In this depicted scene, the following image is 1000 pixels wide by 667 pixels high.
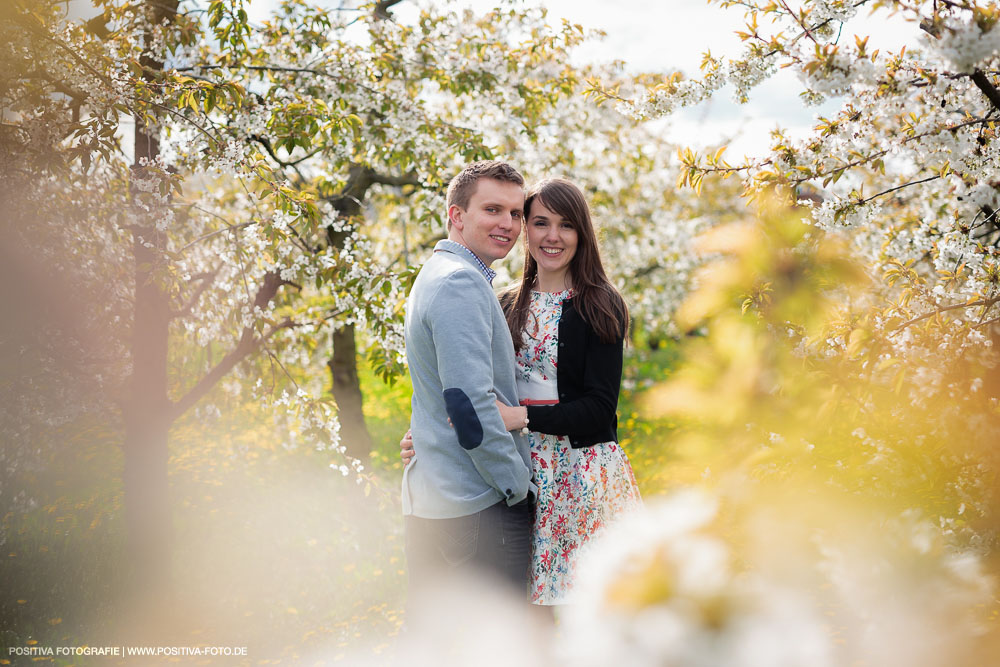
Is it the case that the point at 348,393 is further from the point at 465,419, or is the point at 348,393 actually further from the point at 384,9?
the point at 465,419

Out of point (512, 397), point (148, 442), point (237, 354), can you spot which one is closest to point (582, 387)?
point (512, 397)

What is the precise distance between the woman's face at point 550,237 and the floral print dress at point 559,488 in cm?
19

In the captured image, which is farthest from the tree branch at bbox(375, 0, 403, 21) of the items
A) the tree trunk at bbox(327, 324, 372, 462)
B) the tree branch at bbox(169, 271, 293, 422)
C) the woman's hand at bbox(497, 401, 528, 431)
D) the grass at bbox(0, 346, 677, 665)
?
the woman's hand at bbox(497, 401, 528, 431)

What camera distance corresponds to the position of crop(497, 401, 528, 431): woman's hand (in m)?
2.24

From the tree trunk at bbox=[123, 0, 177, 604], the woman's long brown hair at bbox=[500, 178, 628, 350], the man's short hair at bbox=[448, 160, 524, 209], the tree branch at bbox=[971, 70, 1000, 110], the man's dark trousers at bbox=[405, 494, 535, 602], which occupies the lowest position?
the tree trunk at bbox=[123, 0, 177, 604]

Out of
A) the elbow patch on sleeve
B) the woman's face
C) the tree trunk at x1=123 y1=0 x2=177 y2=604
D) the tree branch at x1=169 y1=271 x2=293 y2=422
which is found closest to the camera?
the elbow patch on sleeve

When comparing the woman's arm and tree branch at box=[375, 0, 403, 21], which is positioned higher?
tree branch at box=[375, 0, 403, 21]

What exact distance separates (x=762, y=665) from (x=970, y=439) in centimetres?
63

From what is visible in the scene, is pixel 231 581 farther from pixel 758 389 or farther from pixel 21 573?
pixel 758 389

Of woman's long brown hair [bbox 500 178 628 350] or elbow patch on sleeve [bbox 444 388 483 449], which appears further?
woman's long brown hair [bbox 500 178 628 350]

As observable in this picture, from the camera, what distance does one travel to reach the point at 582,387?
2521mm

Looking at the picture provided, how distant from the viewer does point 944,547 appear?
34.5 inches

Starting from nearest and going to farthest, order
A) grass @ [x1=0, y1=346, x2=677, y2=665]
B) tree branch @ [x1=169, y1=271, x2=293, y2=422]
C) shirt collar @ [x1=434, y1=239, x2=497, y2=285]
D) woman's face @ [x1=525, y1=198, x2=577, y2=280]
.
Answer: shirt collar @ [x1=434, y1=239, x2=497, y2=285] → woman's face @ [x1=525, y1=198, x2=577, y2=280] → grass @ [x1=0, y1=346, x2=677, y2=665] → tree branch @ [x1=169, y1=271, x2=293, y2=422]

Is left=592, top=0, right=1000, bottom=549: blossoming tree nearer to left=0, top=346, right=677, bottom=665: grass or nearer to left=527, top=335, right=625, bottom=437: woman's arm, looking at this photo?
left=527, top=335, right=625, bottom=437: woman's arm
